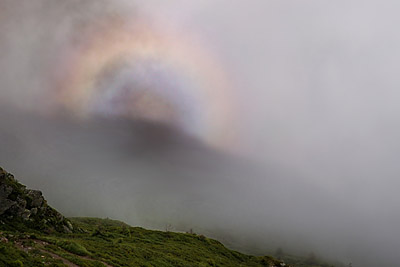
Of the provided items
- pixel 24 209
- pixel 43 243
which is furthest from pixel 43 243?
pixel 24 209

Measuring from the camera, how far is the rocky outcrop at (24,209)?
48.1m

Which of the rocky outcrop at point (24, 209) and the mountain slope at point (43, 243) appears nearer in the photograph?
the mountain slope at point (43, 243)

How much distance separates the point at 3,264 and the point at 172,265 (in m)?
34.3

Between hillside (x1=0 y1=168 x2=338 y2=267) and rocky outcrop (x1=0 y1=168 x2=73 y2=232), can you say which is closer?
hillside (x1=0 y1=168 x2=338 y2=267)

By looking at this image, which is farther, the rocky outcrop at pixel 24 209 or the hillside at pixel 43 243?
the rocky outcrop at pixel 24 209

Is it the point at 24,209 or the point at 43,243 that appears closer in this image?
the point at 43,243

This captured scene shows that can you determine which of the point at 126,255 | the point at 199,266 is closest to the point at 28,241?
the point at 126,255

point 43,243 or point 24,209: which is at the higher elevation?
point 24,209

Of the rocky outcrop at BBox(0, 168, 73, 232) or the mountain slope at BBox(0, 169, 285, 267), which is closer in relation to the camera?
the mountain slope at BBox(0, 169, 285, 267)

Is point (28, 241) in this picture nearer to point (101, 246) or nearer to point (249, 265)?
point (101, 246)

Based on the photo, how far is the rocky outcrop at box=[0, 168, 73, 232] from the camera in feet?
158

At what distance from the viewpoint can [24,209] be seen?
→ 5109 cm

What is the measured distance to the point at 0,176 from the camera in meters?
51.0

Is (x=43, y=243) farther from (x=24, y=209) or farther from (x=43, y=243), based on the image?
(x=24, y=209)
